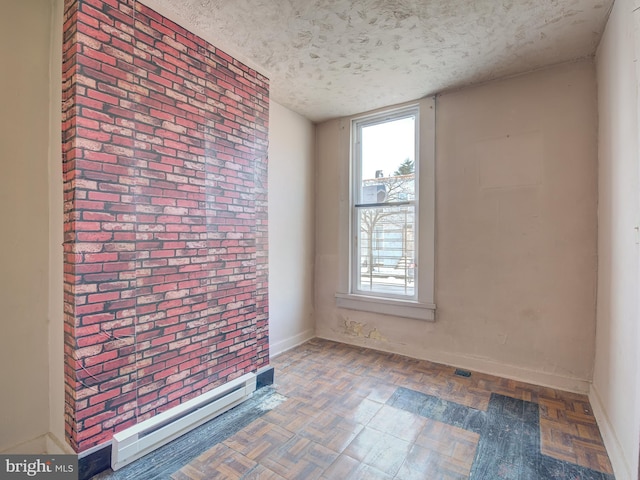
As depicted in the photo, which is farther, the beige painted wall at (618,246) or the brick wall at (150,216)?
the brick wall at (150,216)

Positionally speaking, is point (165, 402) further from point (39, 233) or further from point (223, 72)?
point (223, 72)

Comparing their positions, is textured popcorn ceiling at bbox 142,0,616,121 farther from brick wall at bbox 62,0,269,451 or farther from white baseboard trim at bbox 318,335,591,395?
white baseboard trim at bbox 318,335,591,395

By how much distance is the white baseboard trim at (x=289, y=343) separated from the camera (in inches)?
139

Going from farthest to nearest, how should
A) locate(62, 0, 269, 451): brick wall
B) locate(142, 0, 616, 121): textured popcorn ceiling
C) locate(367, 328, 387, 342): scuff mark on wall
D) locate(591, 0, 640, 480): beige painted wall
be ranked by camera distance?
locate(367, 328, 387, 342): scuff mark on wall, locate(142, 0, 616, 121): textured popcorn ceiling, locate(62, 0, 269, 451): brick wall, locate(591, 0, 640, 480): beige painted wall

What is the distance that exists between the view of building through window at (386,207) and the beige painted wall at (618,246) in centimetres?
159

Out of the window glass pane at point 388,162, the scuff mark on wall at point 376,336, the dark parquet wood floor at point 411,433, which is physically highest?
the window glass pane at point 388,162

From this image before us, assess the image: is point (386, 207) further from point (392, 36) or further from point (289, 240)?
point (392, 36)

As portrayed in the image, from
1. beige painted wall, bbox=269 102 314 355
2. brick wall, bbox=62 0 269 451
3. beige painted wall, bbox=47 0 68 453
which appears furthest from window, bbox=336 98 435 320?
beige painted wall, bbox=47 0 68 453

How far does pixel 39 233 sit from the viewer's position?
6.26ft

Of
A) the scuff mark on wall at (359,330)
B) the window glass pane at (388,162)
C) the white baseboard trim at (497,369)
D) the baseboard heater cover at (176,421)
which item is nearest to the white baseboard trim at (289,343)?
the scuff mark on wall at (359,330)

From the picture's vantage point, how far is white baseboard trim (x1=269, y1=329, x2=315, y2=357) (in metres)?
3.53

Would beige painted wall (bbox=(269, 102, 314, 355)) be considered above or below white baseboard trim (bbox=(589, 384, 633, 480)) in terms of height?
above

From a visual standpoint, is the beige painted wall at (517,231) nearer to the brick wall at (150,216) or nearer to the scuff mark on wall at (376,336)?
the scuff mark on wall at (376,336)

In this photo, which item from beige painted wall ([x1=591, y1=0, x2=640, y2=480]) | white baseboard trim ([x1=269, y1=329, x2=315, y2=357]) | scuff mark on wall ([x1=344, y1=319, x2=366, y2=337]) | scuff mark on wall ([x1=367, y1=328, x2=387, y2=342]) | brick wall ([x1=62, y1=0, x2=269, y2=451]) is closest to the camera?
beige painted wall ([x1=591, y1=0, x2=640, y2=480])
